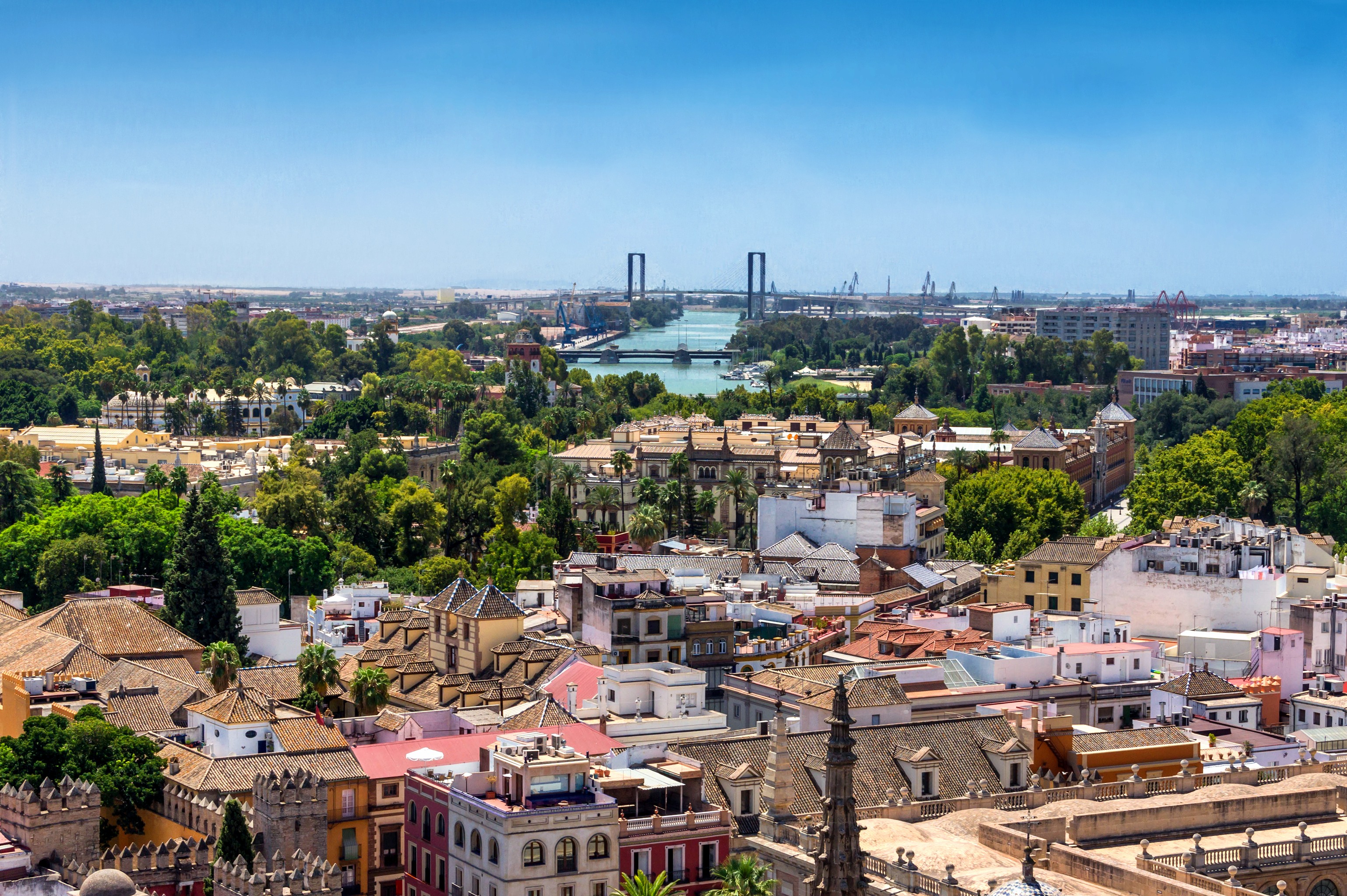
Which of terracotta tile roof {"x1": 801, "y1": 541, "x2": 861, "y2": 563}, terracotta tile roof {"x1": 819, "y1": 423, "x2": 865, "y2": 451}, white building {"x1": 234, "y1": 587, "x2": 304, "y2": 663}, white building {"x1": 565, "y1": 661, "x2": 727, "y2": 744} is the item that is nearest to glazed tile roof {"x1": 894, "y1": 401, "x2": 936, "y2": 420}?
terracotta tile roof {"x1": 819, "y1": 423, "x2": 865, "y2": 451}

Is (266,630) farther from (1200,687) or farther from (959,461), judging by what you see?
(959,461)

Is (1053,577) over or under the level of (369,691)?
under

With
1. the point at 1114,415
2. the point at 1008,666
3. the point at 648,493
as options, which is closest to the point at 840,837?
the point at 1008,666

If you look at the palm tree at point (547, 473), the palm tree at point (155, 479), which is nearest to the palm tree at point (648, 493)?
the palm tree at point (547, 473)

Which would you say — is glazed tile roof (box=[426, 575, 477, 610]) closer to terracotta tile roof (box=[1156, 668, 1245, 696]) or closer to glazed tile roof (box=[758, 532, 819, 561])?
terracotta tile roof (box=[1156, 668, 1245, 696])

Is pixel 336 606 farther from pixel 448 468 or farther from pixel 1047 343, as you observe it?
pixel 1047 343

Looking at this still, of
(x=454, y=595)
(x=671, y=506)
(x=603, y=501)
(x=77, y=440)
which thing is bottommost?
(x=77, y=440)

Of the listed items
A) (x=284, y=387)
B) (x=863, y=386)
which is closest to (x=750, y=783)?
(x=284, y=387)
